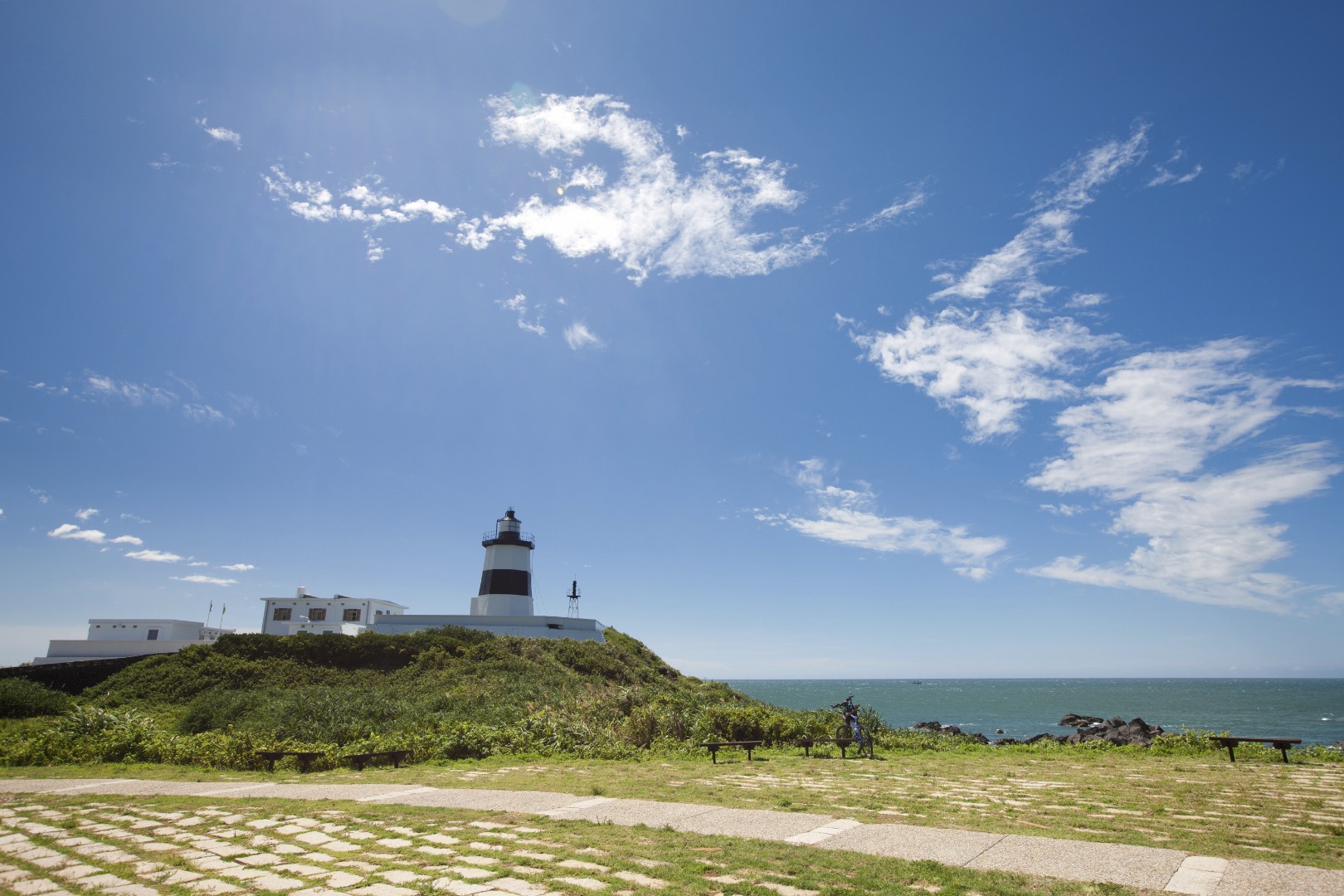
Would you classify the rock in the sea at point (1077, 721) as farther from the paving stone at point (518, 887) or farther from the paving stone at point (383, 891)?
the paving stone at point (383, 891)

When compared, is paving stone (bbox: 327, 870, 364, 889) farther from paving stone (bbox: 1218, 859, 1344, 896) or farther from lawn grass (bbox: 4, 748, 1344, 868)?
paving stone (bbox: 1218, 859, 1344, 896)

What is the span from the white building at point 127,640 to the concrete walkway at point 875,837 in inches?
1716

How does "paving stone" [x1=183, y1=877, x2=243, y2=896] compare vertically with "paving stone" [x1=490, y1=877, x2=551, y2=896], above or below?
below

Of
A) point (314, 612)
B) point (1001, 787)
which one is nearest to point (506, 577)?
point (314, 612)

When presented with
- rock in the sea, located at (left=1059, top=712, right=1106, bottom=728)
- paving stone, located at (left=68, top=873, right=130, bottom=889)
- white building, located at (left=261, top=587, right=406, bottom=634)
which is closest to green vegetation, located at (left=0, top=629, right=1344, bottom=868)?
paving stone, located at (left=68, top=873, right=130, bottom=889)

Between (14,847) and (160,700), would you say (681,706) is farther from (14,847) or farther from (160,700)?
(160,700)

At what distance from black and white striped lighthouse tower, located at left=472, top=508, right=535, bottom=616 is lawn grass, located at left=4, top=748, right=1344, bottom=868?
1245 inches

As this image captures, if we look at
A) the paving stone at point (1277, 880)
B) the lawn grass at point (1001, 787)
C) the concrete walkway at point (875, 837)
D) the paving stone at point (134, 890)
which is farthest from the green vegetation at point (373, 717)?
the paving stone at point (1277, 880)

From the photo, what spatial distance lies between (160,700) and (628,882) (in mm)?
25222

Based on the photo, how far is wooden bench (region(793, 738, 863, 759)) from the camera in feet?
49.2

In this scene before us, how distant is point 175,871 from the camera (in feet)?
18.8

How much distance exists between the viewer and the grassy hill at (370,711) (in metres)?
13.7

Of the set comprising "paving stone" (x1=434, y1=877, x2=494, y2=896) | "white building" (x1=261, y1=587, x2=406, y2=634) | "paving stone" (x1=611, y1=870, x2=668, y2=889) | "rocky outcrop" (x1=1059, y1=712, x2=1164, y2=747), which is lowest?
"rocky outcrop" (x1=1059, y1=712, x2=1164, y2=747)

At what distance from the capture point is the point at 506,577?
45938 mm
